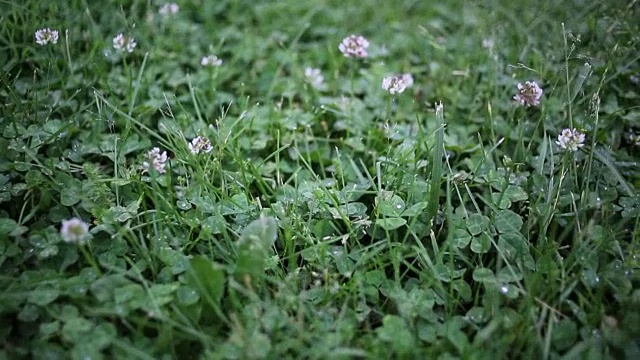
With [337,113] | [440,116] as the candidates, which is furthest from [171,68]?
[440,116]

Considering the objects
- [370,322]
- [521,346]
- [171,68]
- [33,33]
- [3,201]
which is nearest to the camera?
[521,346]

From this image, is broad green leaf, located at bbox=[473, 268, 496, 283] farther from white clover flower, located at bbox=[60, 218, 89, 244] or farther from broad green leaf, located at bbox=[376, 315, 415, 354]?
white clover flower, located at bbox=[60, 218, 89, 244]

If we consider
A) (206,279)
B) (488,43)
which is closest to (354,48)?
(488,43)

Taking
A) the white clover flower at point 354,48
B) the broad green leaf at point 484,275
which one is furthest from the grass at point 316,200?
the white clover flower at point 354,48

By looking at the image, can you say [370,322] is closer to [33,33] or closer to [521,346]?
[521,346]

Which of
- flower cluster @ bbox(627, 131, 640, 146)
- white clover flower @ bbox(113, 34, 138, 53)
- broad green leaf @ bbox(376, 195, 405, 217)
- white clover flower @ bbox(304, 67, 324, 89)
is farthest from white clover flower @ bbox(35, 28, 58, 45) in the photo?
flower cluster @ bbox(627, 131, 640, 146)

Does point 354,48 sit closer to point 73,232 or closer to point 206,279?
point 206,279
